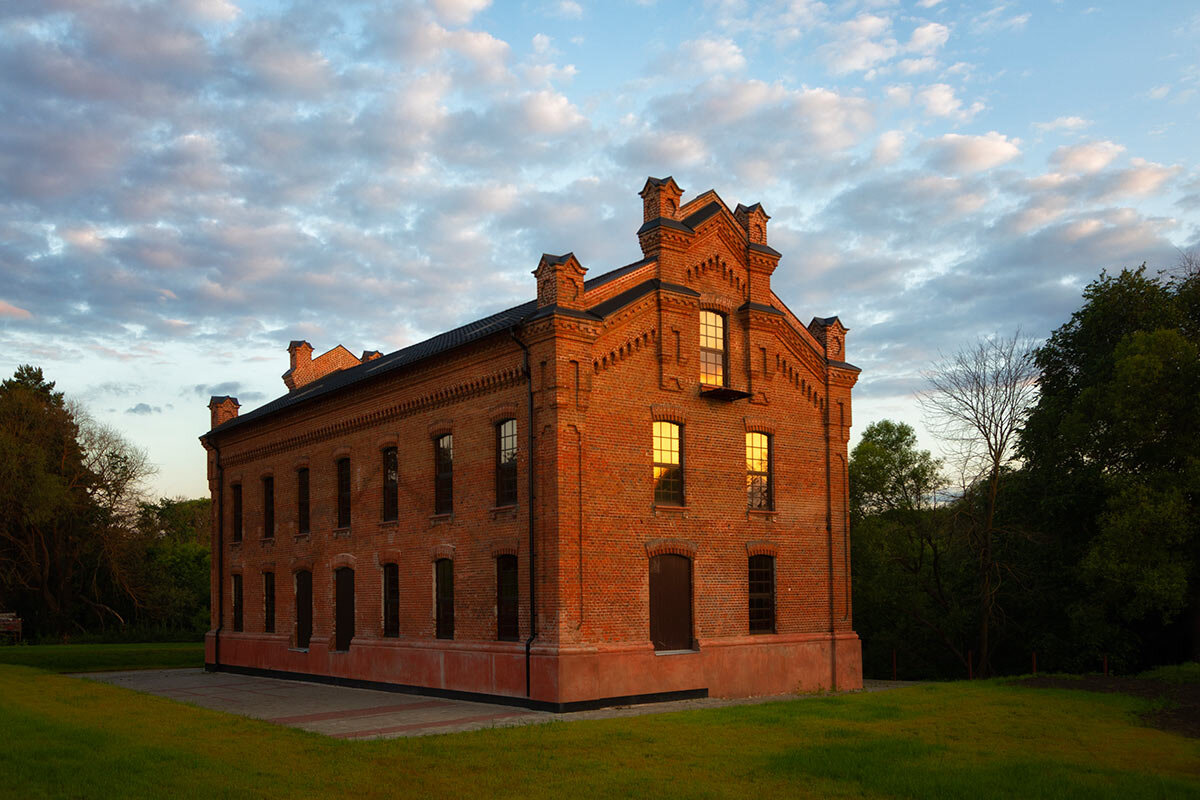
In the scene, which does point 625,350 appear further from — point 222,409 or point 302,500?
point 222,409

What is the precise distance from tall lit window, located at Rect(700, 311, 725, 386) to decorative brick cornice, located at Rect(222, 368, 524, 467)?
15.4 ft

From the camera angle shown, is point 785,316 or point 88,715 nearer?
point 88,715

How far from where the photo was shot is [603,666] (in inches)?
816

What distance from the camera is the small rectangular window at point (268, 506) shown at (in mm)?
33344

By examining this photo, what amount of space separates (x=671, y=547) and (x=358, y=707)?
7544 millimetres

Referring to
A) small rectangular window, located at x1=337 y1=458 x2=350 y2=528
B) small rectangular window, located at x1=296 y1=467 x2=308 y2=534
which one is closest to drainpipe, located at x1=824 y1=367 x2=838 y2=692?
small rectangular window, located at x1=337 y1=458 x2=350 y2=528

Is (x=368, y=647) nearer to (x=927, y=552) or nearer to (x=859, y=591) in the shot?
(x=859, y=591)

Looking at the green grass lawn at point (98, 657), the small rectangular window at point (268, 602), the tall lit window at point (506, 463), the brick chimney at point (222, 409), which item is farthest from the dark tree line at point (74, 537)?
the tall lit window at point (506, 463)

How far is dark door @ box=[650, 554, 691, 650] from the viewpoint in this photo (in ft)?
72.9

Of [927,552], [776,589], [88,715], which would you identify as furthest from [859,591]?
[88,715]

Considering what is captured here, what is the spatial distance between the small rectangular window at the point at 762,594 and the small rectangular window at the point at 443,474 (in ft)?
24.5

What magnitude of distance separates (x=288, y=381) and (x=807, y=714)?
89.7 ft

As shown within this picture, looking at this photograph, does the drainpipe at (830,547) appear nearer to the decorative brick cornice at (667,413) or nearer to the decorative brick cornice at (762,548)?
the decorative brick cornice at (762,548)

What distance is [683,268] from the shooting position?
23.8 metres
